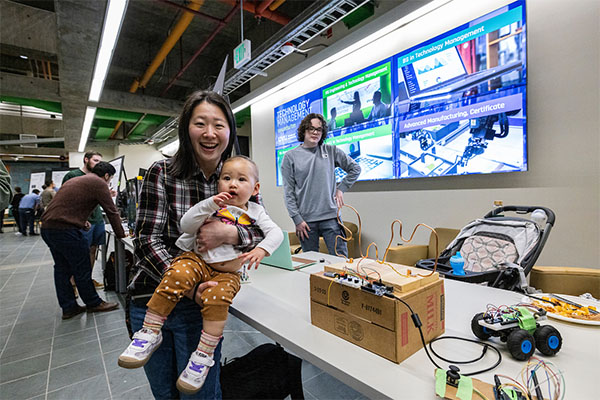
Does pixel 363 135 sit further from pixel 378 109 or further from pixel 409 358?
pixel 409 358

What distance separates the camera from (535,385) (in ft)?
2.02

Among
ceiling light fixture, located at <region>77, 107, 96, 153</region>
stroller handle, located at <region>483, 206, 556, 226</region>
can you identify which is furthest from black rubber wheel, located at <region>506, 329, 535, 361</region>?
ceiling light fixture, located at <region>77, 107, 96, 153</region>

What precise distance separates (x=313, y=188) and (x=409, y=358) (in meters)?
1.75

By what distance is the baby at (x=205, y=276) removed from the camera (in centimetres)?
88

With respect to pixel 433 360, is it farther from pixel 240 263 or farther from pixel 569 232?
pixel 569 232

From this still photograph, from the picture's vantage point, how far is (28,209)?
9586mm

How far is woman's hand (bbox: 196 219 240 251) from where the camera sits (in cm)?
99

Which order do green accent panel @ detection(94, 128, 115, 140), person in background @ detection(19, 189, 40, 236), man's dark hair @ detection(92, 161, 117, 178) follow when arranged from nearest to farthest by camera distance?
man's dark hair @ detection(92, 161, 117, 178), person in background @ detection(19, 189, 40, 236), green accent panel @ detection(94, 128, 115, 140)

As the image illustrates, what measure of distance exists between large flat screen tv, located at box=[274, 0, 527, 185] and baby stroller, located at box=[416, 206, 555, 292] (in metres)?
0.78

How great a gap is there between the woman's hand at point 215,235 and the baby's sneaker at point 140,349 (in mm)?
309

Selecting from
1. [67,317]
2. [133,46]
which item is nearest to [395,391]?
[67,317]

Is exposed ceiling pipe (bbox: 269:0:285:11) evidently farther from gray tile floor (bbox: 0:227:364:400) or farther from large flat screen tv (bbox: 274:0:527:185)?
gray tile floor (bbox: 0:227:364:400)

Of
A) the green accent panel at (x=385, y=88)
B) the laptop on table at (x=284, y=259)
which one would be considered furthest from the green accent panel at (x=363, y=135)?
the laptop on table at (x=284, y=259)

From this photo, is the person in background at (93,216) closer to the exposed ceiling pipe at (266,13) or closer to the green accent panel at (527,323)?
the exposed ceiling pipe at (266,13)
